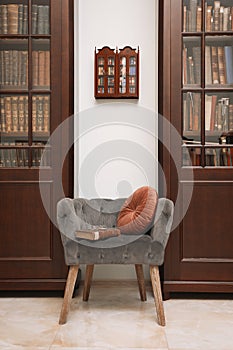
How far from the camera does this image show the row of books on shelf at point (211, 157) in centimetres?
336

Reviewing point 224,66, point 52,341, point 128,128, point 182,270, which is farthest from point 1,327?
point 224,66

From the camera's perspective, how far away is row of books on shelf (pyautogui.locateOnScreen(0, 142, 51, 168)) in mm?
3393

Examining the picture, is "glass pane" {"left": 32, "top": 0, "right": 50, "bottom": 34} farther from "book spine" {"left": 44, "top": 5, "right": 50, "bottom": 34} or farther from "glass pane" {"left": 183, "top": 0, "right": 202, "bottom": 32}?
"glass pane" {"left": 183, "top": 0, "right": 202, "bottom": 32}

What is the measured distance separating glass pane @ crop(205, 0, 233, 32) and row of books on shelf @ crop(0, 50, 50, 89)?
1.10 meters

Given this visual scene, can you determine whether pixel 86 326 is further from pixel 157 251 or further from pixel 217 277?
pixel 217 277

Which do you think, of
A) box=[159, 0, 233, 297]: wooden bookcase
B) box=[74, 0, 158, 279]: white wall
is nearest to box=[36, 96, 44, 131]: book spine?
box=[74, 0, 158, 279]: white wall

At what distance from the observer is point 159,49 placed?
365 centimetres

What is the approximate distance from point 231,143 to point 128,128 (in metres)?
0.81

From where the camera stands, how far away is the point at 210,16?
3.37 metres

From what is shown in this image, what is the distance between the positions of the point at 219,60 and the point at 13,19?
1.42m

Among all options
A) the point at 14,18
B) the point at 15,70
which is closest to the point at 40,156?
the point at 15,70

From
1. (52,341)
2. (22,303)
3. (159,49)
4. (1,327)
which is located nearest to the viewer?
(52,341)

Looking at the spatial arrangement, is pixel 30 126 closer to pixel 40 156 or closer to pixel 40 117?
pixel 40 117

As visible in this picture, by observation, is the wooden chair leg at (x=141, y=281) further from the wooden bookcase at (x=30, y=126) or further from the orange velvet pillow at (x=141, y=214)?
the wooden bookcase at (x=30, y=126)
